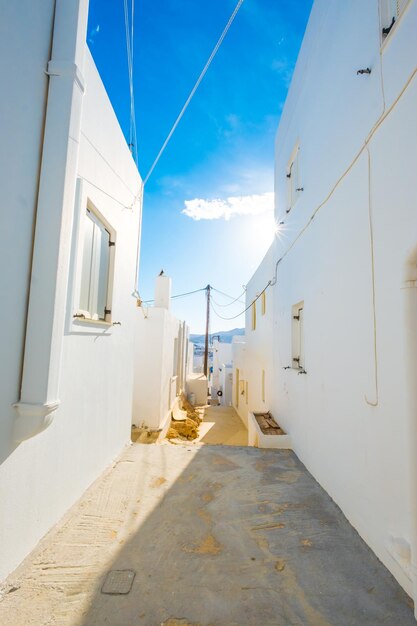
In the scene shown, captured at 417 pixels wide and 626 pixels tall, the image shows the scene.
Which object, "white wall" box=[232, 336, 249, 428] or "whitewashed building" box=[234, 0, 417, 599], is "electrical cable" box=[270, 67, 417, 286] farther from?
"white wall" box=[232, 336, 249, 428]

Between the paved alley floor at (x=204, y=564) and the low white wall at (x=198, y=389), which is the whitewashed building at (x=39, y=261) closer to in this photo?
the paved alley floor at (x=204, y=564)

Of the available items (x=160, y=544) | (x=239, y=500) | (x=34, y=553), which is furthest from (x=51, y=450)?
(x=239, y=500)

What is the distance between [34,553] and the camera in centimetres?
213

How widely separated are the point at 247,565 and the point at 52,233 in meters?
2.69

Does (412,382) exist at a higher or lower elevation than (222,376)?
higher

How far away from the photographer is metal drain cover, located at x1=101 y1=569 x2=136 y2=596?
188 cm

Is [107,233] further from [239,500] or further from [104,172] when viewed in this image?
[239,500]

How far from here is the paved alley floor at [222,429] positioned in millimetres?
10559

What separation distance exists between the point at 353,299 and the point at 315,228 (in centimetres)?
155

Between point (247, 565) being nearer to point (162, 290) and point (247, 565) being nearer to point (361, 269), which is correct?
point (361, 269)

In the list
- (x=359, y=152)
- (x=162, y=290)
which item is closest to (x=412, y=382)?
(x=359, y=152)

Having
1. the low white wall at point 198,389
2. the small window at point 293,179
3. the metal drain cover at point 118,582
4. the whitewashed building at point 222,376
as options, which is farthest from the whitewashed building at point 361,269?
the whitewashed building at point 222,376

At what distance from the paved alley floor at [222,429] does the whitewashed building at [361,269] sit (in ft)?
20.6

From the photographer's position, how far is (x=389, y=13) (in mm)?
2490
